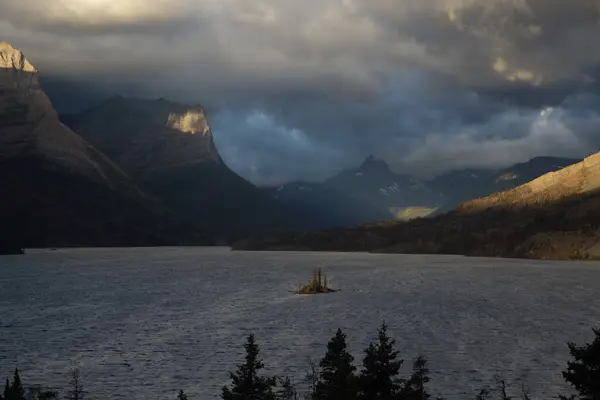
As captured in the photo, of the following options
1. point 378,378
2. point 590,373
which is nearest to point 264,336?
point 378,378

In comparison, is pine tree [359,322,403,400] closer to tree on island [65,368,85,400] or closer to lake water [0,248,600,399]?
lake water [0,248,600,399]

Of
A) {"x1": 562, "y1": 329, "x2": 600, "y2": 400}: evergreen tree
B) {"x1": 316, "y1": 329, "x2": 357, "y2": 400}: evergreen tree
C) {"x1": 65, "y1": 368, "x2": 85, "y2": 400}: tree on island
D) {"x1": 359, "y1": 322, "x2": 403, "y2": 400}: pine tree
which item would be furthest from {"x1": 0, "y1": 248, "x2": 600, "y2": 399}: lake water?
{"x1": 562, "y1": 329, "x2": 600, "y2": 400}: evergreen tree

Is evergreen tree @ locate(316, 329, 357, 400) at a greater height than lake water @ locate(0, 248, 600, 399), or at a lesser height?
greater

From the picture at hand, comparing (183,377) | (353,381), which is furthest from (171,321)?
(353,381)

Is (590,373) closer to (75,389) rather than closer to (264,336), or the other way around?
(75,389)

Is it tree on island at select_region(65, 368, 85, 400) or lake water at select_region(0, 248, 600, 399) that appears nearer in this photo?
tree on island at select_region(65, 368, 85, 400)

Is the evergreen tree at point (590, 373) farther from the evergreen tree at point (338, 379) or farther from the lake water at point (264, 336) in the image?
the lake water at point (264, 336)

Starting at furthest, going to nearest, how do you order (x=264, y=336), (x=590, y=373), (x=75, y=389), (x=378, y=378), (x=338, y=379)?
1. (x=264, y=336)
2. (x=75, y=389)
3. (x=378, y=378)
4. (x=338, y=379)
5. (x=590, y=373)

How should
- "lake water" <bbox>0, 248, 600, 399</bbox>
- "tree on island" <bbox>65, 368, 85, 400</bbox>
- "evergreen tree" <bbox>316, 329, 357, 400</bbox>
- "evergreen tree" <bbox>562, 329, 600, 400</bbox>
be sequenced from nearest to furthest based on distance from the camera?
"evergreen tree" <bbox>562, 329, 600, 400</bbox> < "evergreen tree" <bbox>316, 329, 357, 400</bbox> < "tree on island" <bbox>65, 368, 85, 400</bbox> < "lake water" <bbox>0, 248, 600, 399</bbox>

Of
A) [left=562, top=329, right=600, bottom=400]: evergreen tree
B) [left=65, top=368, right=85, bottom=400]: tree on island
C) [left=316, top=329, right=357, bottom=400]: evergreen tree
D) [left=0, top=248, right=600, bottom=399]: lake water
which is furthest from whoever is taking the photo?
[left=0, top=248, right=600, bottom=399]: lake water

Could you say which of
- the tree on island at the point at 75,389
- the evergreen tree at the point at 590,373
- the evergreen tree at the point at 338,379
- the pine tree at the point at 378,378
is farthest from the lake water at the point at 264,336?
the evergreen tree at the point at 590,373

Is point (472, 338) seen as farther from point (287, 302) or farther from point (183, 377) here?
point (287, 302)
